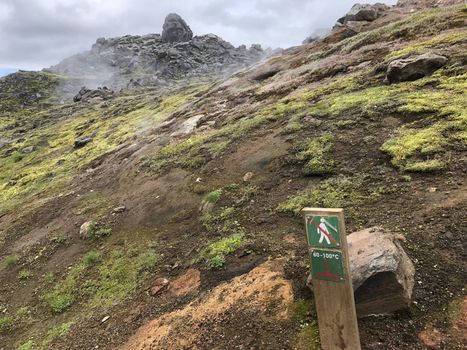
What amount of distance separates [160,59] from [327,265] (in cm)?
11999

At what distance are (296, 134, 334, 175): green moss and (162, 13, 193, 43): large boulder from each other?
13868 cm

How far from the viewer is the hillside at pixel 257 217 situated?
7406mm

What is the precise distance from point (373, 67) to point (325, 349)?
1851 centimetres

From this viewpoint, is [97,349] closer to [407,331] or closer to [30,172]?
[407,331]

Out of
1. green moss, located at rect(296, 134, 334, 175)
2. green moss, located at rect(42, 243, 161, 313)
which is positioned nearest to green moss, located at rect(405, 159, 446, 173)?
green moss, located at rect(296, 134, 334, 175)

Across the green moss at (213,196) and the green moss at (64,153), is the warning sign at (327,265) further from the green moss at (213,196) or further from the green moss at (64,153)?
the green moss at (64,153)

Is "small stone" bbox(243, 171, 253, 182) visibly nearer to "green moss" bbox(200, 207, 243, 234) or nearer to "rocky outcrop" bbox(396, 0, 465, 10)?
"green moss" bbox(200, 207, 243, 234)

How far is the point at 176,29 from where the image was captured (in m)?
145

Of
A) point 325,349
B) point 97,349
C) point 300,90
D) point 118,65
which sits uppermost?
point 118,65

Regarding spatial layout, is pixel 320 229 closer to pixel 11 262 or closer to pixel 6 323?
pixel 6 323

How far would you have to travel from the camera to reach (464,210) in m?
8.45

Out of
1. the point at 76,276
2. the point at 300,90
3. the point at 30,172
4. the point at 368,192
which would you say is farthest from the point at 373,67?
the point at 30,172

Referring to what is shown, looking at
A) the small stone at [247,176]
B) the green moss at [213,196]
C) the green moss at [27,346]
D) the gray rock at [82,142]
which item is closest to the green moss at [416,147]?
the small stone at [247,176]

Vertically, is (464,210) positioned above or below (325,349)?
above
